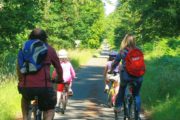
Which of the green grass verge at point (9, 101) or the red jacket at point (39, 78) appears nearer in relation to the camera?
the red jacket at point (39, 78)

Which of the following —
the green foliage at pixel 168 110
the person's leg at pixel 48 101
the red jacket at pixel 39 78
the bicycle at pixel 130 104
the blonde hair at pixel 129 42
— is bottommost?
the green foliage at pixel 168 110

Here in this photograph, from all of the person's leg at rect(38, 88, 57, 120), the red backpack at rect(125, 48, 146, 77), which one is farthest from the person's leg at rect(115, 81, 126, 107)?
the person's leg at rect(38, 88, 57, 120)

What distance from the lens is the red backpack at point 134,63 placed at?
10.3 meters

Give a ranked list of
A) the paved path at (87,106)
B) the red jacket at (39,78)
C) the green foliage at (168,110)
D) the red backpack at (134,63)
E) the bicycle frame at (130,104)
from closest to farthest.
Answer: the red jacket at (39,78) < the red backpack at (134,63) < the bicycle frame at (130,104) < the green foliage at (168,110) < the paved path at (87,106)

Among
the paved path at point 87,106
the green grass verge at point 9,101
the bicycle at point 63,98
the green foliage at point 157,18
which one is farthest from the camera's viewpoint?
the green foliage at point 157,18

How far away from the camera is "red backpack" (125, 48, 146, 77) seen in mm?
10273

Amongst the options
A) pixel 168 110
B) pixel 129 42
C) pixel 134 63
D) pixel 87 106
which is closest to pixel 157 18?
pixel 87 106

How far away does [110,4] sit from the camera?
2656 centimetres

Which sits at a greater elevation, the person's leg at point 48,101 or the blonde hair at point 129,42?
the blonde hair at point 129,42

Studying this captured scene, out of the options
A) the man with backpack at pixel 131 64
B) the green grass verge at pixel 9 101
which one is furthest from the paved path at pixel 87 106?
the man with backpack at pixel 131 64

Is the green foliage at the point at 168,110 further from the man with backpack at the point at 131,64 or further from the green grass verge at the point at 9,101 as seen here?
the green grass verge at the point at 9,101

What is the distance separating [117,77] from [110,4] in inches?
515

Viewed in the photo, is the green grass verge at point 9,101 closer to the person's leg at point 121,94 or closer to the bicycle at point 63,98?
the bicycle at point 63,98

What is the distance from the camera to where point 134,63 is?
10.3 metres
